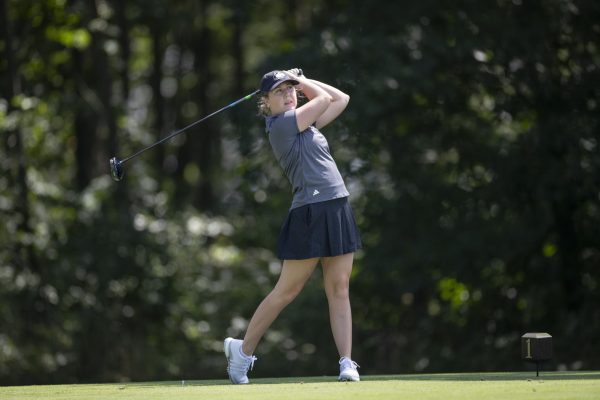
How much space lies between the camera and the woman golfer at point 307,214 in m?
7.02

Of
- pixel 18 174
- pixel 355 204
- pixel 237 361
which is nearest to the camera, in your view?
pixel 237 361

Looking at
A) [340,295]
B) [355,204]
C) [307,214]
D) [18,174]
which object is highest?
[307,214]

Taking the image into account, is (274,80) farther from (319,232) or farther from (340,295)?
(340,295)

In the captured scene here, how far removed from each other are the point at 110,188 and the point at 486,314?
18.2 feet

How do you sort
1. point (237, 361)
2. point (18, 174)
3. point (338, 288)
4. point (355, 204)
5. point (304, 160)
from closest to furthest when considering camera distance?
point (304, 160) → point (338, 288) → point (237, 361) → point (355, 204) → point (18, 174)

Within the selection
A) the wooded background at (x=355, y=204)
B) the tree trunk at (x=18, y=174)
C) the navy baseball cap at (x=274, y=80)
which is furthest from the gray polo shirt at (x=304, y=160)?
the tree trunk at (x=18, y=174)

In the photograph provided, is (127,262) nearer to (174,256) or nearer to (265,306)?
(174,256)

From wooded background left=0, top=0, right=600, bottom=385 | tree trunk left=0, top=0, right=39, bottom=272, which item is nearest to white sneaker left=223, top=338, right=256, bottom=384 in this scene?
wooded background left=0, top=0, right=600, bottom=385

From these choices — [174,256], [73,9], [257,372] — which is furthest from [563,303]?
[73,9]

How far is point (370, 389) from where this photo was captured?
640 cm

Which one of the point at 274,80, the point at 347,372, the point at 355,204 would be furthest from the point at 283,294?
the point at 355,204

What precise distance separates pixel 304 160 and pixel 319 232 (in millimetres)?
387

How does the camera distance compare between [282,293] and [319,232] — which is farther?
[282,293]

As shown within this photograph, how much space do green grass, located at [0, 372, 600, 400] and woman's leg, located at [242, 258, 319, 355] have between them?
11.6 inches
